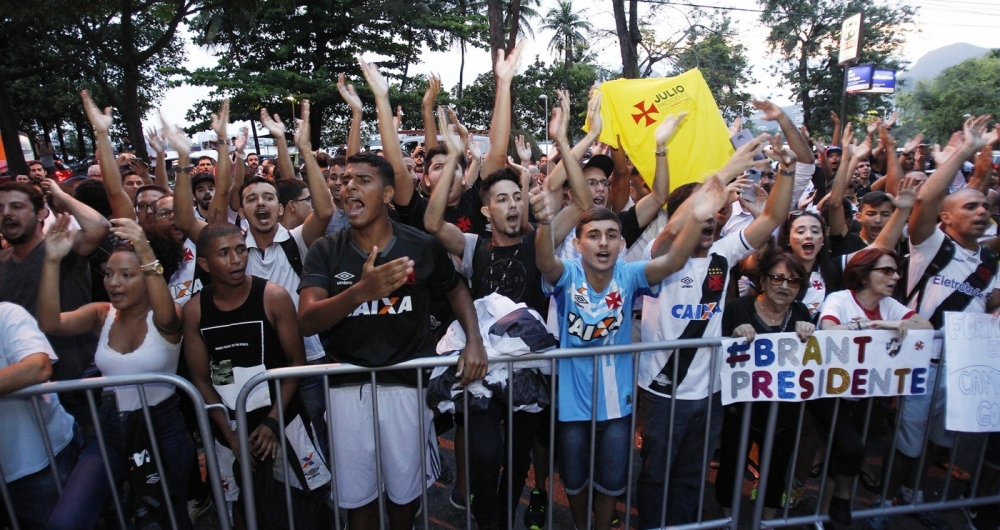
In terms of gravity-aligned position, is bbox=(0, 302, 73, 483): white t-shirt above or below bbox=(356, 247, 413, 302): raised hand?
below

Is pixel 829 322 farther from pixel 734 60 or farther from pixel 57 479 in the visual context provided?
pixel 734 60

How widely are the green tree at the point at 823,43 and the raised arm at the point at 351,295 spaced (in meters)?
43.7

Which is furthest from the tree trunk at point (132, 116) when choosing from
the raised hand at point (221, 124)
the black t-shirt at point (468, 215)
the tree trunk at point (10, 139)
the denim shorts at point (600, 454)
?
the denim shorts at point (600, 454)

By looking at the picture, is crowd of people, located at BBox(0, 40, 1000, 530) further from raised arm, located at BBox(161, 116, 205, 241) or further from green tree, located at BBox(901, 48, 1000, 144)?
green tree, located at BBox(901, 48, 1000, 144)

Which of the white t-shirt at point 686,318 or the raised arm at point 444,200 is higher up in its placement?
the raised arm at point 444,200

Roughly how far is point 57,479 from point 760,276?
3784 mm

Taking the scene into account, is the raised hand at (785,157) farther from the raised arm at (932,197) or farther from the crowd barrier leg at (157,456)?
the crowd barrier leg at (157,456)

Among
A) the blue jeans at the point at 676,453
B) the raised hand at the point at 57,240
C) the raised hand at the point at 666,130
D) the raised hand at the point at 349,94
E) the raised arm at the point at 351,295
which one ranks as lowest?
the blue jeans at the point at 676,453

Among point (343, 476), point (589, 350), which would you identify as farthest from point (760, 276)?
point (343, 476)

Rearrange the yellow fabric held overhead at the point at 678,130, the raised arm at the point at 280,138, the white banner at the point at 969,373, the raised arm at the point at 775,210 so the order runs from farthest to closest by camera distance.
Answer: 1. the yellow fabric held overhead at the point at 678,130
2. the raised arm at the point at 280,138
3. the raised arm at the point at 775,210
4. the white banner at the point at 969,373

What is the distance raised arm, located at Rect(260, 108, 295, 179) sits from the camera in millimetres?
4686

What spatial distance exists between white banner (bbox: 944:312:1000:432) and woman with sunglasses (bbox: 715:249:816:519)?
712 mm

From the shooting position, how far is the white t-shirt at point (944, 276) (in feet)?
12.1

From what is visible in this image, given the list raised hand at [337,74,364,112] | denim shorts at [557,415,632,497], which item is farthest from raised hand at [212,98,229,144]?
denim shorts at [557,415,632,497]
